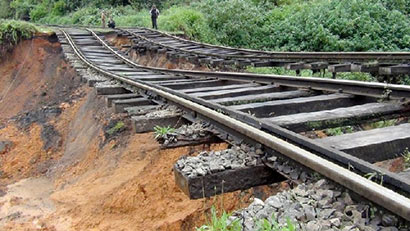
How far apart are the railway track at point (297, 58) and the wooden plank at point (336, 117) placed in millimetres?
3174

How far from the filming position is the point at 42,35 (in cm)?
1652

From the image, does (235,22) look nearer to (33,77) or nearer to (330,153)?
(33,77)

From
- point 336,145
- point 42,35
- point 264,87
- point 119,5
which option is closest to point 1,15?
point 119,5

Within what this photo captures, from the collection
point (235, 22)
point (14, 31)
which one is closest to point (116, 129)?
point (14, 31)

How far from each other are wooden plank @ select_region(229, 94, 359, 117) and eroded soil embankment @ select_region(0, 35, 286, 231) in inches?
63.5

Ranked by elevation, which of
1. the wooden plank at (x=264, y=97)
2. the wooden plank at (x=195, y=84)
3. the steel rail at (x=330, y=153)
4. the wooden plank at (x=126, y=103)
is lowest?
the wooden plank at (x=126, y=103)

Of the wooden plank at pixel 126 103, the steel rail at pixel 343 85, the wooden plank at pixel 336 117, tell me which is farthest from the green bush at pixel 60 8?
the wooden plank at pixel 336 117

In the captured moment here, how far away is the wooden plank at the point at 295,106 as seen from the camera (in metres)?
4.35

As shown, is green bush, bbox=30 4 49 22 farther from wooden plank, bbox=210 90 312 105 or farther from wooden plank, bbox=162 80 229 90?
wooden plank, bbox=210 90 312 105

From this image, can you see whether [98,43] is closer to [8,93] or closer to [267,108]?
[8,93]

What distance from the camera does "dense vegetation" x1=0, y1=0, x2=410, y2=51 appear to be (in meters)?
15.4

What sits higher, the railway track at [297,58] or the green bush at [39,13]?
the green bush at [39,13]

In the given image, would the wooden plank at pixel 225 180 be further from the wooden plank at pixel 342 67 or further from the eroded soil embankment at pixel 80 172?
the wooden plank at pixel 342 67

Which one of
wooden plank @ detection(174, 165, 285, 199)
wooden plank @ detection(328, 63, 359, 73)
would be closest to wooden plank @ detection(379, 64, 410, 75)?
wooden plank @ detection(328, 63, 359, 73)
